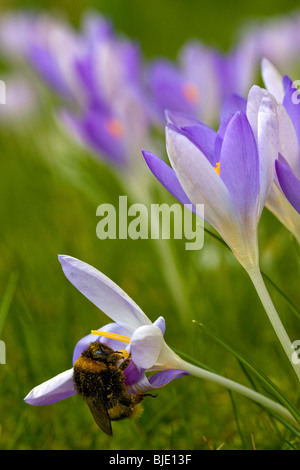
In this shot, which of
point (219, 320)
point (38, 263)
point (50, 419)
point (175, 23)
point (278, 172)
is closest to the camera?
point (278, 172)

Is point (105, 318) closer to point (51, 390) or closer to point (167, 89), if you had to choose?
point (167, 89)

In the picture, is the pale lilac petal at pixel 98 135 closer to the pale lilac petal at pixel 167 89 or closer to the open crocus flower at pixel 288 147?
the pale lilac petal at pixel 167 89

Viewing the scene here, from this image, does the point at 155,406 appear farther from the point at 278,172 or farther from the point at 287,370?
the point at 278,172

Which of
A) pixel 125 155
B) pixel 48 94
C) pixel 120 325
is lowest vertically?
pixel 120 325

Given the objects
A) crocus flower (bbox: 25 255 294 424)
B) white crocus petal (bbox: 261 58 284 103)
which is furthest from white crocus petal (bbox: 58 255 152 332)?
white crocus petal (bbox: 261 58 284 103)

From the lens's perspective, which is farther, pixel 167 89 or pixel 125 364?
pixel 167 89

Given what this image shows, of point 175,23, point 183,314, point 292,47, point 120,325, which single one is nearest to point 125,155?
point 183,314

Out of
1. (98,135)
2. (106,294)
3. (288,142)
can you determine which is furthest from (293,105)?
(98,135)
